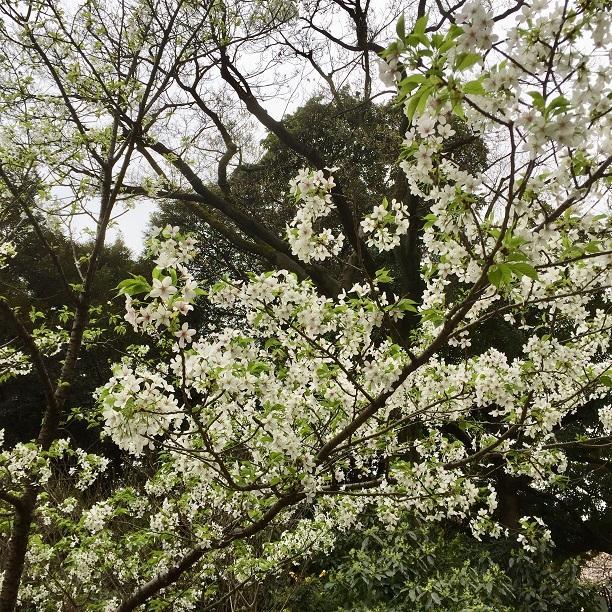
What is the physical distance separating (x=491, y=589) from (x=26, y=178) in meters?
5.12

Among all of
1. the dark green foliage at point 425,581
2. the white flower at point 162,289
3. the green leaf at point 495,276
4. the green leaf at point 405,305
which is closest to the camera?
the green leaf at point 495,276

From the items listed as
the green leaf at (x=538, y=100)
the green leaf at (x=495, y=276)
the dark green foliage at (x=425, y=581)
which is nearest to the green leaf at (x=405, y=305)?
the green leaf at (x=495, y=276)

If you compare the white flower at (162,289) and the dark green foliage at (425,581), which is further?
the dark green foliage at (425,581)

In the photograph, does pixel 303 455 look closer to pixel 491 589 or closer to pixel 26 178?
pixel 26 178

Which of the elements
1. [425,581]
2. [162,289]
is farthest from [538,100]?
[425,581]

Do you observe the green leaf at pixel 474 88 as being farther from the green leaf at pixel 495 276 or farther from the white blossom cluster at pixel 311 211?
the white blossom cluster at pixel 311 211

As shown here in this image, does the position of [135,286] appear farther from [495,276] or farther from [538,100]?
[538,100]

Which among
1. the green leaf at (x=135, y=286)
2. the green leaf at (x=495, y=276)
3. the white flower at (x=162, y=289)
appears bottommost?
the green leaf at (x=495, y=276)

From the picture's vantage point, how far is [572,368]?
2.89 meters

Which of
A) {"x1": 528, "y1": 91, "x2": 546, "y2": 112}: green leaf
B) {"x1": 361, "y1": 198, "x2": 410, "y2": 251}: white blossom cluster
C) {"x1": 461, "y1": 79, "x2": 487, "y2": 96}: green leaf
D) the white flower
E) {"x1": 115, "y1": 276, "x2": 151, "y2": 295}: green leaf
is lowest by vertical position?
{"x1": 528, "y1": 91, "x2": 546, "y2": 112}: green leaf

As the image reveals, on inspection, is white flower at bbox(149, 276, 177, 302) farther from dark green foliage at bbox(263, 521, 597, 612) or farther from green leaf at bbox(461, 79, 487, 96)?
dark green foliage at bbox(263, 521, 597, 612)

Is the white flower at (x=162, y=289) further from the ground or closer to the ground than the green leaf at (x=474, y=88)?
further from the ground

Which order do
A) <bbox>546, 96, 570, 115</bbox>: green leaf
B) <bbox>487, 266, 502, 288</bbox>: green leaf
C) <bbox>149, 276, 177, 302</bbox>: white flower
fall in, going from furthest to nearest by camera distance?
<bbox>149, 276, 177, 302</bbox>: white flower, <bbox>487, 266, 502, 288</bbox>: green leaf, <bbox>546, 96, 570, 115</bbox>: green leaf

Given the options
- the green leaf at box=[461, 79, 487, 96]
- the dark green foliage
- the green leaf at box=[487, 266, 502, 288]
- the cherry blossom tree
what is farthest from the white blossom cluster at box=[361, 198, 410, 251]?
the dark green foliage
